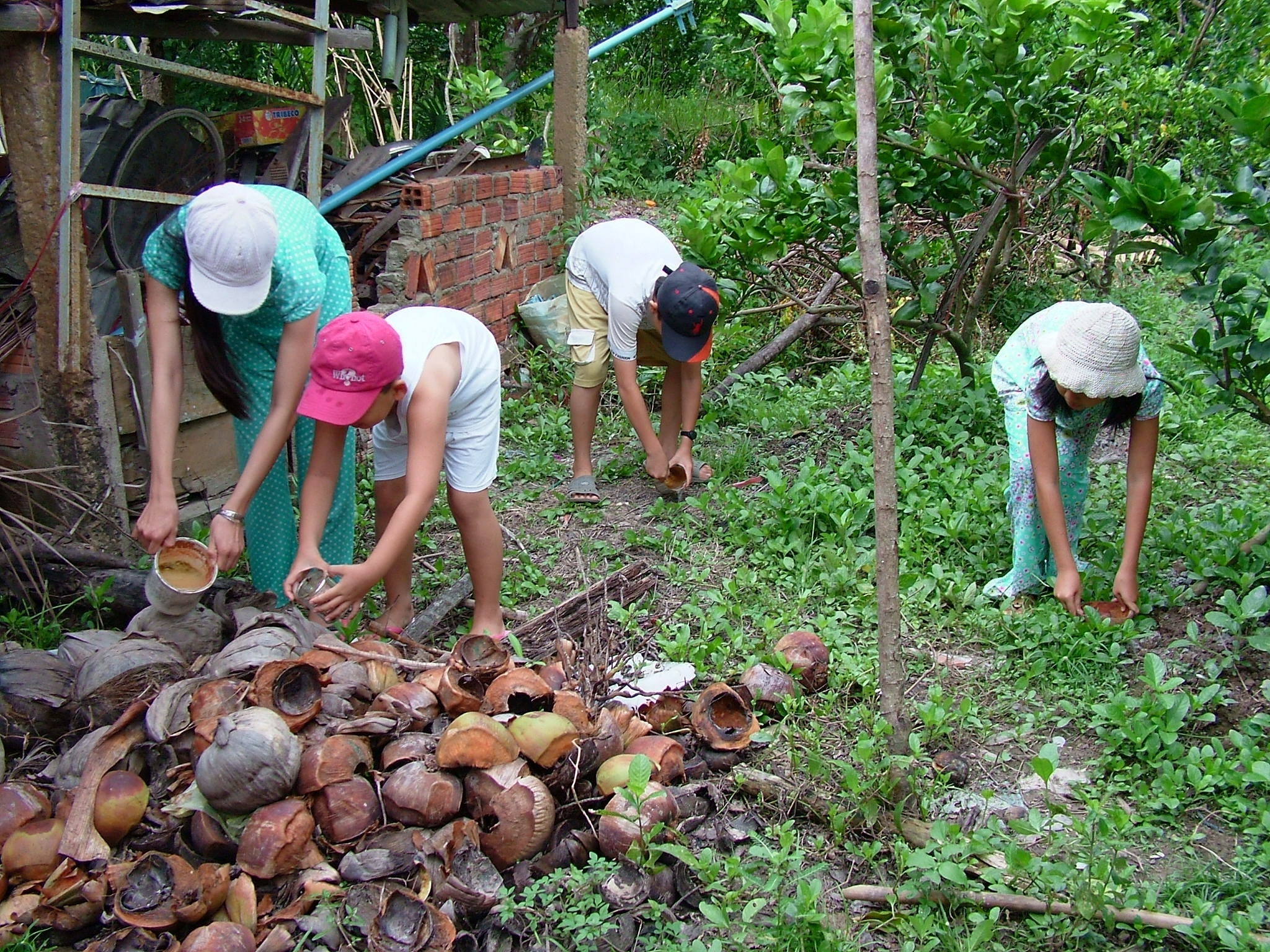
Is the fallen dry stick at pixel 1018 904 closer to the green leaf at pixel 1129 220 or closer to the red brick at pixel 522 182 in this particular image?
the green leaf at pixel 1129 220

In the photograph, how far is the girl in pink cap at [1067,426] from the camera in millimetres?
3199

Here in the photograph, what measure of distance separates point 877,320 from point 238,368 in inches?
80.3

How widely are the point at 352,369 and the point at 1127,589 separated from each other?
2581 mm

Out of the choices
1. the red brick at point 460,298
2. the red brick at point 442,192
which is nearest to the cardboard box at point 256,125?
the red brick at point 442,192

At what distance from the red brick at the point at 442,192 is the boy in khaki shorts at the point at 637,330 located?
1.03m

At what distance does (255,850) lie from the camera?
217 cm

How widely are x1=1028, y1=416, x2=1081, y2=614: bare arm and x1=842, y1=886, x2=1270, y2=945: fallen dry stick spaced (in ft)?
4.39

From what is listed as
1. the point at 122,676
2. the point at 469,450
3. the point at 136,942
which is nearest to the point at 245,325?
→ the point at 469,450

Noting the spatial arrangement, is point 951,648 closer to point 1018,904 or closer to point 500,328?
point 1018,904

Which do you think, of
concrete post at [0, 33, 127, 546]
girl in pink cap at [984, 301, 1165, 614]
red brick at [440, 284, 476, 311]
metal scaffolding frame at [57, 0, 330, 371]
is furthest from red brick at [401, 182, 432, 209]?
girl in pink cap at [984, 301, 1165, 614]

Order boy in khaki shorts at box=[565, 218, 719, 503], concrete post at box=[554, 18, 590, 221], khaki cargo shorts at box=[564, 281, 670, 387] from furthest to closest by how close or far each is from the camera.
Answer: concrete post at box=[554, 18, 590, 221] < khaki cargo shorts at box=[564, 281, 670, 387] < boy in khaki shorts at box=[565, 218, 719, 503]

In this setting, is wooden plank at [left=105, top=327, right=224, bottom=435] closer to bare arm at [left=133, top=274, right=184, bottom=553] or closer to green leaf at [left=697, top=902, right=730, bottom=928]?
bare arm at [left=133, top=274, right=184, bottom=553]

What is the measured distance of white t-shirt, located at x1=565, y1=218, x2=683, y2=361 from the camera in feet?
15.1

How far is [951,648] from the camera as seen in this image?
11.3 feet
